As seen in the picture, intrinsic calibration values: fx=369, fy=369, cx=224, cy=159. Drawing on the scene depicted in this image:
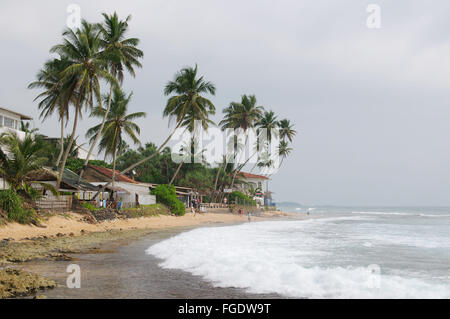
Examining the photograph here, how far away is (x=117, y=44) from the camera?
2780 cm

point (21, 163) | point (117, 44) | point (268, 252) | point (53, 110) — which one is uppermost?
point (117, 44)

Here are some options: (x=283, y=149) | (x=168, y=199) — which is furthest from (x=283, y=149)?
(x=168, y=199)

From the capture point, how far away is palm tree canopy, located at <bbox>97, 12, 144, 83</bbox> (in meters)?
27.4

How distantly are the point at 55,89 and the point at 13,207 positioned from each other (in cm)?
1180

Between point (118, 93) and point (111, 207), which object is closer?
point (111, 207)

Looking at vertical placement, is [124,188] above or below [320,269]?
above

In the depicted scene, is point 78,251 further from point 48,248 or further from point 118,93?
point 118,93

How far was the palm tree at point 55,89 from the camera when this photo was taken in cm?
2366

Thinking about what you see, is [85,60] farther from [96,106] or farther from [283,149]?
[283,149]
